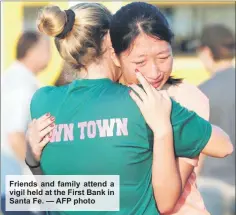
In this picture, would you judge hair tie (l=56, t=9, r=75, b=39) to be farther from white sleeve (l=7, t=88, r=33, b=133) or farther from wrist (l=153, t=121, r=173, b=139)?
white sleeve (l=7, t=88, r=33, b=133)

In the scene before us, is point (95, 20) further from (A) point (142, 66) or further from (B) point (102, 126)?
(B) point (102, 126)

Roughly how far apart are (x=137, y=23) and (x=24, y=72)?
109 inches

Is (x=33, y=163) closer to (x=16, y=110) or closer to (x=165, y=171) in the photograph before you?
(x=165, y=171)

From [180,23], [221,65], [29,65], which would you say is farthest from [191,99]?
[180,23]

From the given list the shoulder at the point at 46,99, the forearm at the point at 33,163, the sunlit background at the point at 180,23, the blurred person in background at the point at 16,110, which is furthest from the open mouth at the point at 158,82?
the sunlit background at the point at 180,23

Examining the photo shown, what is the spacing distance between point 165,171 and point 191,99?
0.99 ft

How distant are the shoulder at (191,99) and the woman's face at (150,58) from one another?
0.30 ft

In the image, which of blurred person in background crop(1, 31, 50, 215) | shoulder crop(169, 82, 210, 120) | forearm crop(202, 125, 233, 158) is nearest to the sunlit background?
blurred person in background crop(1, 31, 50, 215)

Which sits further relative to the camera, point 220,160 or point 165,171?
point 220,160

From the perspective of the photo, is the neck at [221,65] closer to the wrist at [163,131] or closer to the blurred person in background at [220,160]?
the blurred person in background at [220,160]

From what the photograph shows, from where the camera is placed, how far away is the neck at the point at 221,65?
15.4 ft

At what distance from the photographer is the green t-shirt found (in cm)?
196

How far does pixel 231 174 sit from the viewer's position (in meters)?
4.54

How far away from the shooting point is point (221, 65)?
15.6 feet
